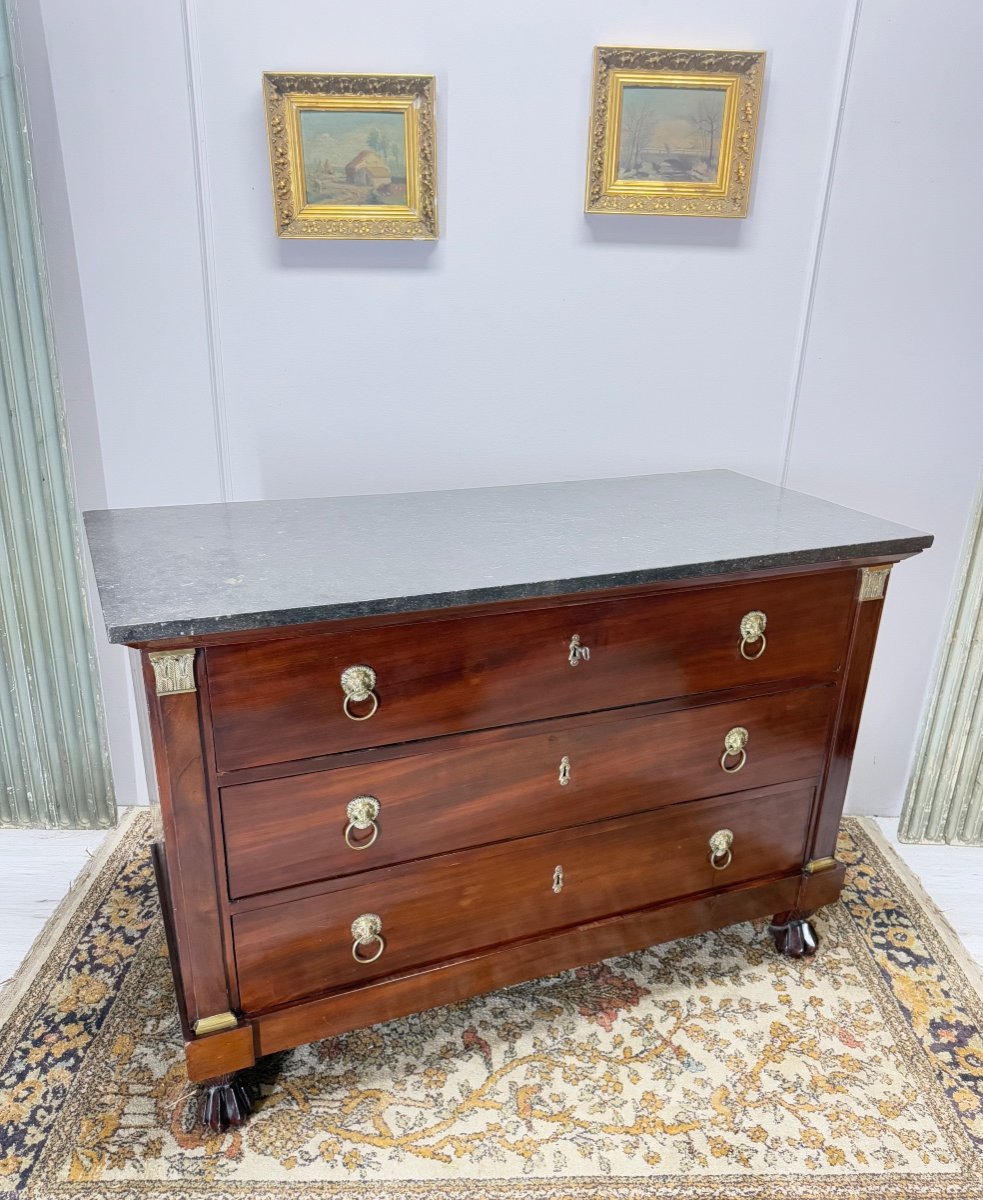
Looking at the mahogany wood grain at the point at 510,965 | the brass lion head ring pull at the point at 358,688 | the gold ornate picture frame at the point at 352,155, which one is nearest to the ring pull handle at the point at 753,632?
the mahogany wood grain at the point at 510,965

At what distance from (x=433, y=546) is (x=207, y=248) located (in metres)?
0.92

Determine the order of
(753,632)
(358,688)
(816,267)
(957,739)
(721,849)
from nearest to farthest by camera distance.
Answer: (358,688), (753,632), (721,849), (816,267), (957,739)

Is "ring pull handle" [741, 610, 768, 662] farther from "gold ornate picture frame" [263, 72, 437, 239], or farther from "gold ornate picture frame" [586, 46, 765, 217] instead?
"gold ornate picture frame" [263, 72, 437, 239]

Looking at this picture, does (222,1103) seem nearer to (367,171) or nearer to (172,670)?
(172,670)

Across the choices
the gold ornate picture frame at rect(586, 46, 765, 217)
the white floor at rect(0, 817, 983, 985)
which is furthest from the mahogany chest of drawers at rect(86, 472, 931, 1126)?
the gold ornate picture frame at rect(586, 46, 765, 217)

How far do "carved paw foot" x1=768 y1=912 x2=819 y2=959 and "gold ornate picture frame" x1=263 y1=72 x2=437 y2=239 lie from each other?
1.76 m

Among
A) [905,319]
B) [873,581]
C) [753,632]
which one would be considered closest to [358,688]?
[753,632]

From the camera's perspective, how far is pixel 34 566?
2.25 metres

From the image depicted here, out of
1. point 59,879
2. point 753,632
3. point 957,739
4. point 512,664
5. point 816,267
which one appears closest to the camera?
point 512,664

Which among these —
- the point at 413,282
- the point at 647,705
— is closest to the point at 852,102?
the point at 413,282

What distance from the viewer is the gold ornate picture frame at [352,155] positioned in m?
1.86

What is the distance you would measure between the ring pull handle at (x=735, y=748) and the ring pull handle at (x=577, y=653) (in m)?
0.40

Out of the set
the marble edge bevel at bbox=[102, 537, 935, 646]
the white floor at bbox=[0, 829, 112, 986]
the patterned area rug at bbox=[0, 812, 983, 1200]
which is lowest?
the white floor at bbox=[0, 829, 112, 986]

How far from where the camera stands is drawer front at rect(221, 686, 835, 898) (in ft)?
4.91
